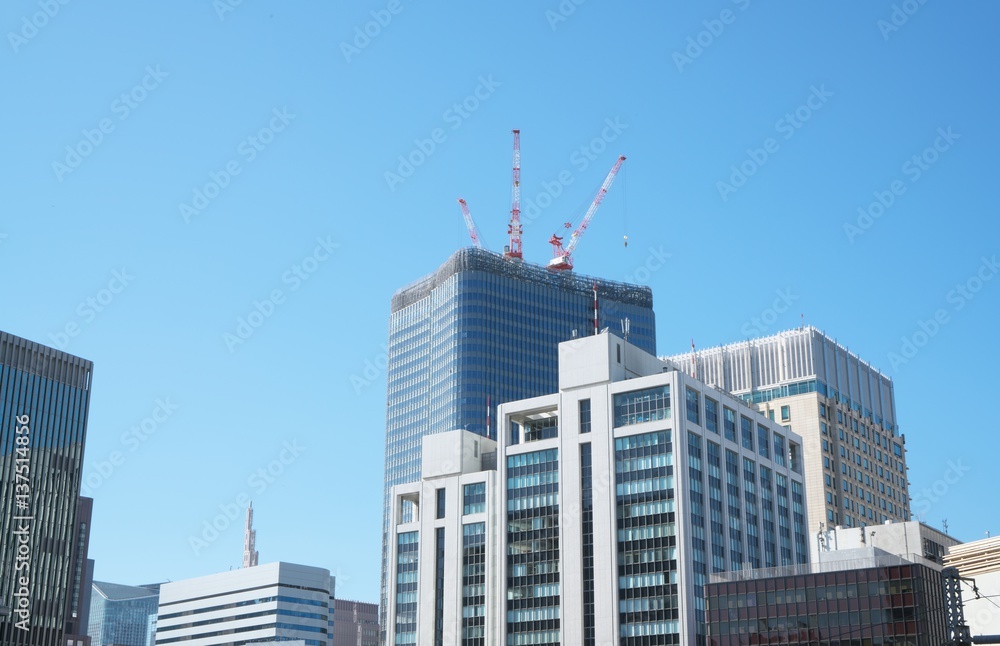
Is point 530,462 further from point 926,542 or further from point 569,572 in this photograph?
point 926,542

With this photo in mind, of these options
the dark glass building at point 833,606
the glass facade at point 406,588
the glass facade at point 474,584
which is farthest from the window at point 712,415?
the glass facade at point 406,588

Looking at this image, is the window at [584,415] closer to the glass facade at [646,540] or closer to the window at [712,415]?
the glass facade at [646,540]

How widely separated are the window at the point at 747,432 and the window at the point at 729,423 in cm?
258

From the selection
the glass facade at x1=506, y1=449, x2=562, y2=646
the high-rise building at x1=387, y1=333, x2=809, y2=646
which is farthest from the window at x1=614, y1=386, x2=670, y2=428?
the glass facade at x1=506, y1=449, x2=562, y2=646

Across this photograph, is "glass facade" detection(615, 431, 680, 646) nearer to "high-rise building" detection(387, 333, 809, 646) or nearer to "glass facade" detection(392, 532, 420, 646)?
"high-rise building" detection(387, 333, 809, 646)

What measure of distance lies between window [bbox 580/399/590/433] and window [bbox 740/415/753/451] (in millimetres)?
24537

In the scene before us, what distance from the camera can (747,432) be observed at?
176750mm

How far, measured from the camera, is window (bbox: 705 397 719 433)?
542ft

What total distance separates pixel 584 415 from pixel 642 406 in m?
8.76

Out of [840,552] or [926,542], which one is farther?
[926,542]

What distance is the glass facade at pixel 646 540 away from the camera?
494 feet

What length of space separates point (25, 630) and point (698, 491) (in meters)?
96.4

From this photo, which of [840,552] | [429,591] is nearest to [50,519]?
[429,591]

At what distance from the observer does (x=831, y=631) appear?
126 meters
